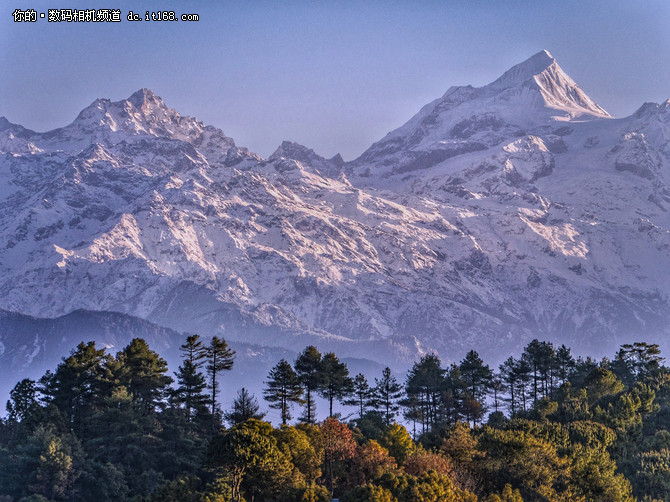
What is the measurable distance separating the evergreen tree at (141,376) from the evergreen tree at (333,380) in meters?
25.2

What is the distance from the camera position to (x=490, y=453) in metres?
105

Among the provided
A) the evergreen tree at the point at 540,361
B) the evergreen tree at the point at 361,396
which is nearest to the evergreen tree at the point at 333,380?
the evergreen tree at the point at 361,396

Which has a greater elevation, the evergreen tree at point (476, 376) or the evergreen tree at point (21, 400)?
the evergreen tree at point (476, 376)

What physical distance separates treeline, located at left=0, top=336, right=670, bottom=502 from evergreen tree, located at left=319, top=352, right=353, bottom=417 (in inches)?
10.9

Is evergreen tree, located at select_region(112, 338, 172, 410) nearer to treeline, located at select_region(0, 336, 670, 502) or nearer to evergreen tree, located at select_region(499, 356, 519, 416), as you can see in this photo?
treeline, located at select_region(0, 336, 670, 502)

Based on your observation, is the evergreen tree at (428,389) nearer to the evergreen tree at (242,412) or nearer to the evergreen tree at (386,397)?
the evergreen tree at (386,397)

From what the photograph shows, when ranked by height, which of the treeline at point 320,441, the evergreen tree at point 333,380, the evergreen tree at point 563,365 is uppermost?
the evergreen tree at point 563,365

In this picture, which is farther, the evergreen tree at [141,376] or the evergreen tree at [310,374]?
the evergreen tree at [310,374]

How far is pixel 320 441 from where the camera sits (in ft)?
356

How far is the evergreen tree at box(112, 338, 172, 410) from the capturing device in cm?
13812

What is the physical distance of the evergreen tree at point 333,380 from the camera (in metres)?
144

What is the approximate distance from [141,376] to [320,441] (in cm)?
4278

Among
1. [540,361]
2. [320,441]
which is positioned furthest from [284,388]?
[540,361]

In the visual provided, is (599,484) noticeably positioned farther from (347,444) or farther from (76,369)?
(76,369)
